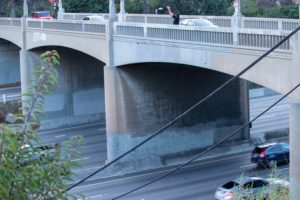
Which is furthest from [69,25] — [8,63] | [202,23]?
[8,63]

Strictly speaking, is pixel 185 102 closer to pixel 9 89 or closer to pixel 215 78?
pixel 215 78

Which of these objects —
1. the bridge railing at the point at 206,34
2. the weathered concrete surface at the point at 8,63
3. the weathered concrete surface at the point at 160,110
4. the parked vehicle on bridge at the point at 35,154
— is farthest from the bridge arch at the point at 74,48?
the parked vehicle on bridge at the point at 35,154

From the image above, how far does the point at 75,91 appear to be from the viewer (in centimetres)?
3912

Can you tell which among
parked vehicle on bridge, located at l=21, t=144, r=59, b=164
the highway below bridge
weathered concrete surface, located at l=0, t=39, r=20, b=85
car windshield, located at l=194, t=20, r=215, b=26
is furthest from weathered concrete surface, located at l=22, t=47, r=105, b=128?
parked vehicle on bridge, located at l=21, t=144, r=59, b=164

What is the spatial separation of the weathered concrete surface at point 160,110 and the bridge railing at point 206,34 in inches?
78.2

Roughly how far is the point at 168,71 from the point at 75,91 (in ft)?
37.4

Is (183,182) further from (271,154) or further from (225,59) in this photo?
(225,59)

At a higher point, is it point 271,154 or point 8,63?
point 8,63

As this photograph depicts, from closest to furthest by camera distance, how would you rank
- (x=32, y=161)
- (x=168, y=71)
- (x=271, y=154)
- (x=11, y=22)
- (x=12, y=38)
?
1. (x=32, y=161)
2. (x=271, y=154)
3. (x=168, y=71)
4. (x=12, y=38)
5. (x=11, y=22)

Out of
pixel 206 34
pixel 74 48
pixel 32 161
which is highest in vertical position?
pixel 206 34

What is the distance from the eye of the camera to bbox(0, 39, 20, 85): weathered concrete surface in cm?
5097

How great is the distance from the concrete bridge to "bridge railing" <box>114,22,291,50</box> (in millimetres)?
32

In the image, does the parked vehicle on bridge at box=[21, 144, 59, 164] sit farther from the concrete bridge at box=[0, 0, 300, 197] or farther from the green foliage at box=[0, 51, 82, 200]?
the concrete bridge at box=[0, 0, 300, 197]

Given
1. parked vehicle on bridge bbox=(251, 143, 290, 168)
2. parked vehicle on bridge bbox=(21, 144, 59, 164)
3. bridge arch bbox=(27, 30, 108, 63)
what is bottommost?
parked vehicle on bridge bbox=(251, 143, 290, 168)
